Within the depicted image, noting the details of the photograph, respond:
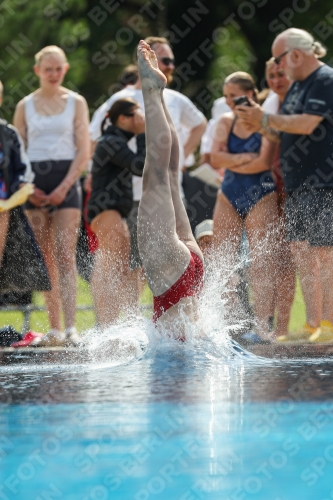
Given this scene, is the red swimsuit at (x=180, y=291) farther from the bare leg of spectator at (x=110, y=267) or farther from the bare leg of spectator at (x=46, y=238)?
the bare leg of spectator at (x=46, y=238)

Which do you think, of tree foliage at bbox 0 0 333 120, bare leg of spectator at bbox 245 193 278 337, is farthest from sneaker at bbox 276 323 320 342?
tree foliage at bbox 0 0 333 120

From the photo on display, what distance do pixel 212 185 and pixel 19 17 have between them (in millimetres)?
9217

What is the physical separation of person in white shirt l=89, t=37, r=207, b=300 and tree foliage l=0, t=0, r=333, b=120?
924cm

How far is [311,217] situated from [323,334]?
750 millimetres

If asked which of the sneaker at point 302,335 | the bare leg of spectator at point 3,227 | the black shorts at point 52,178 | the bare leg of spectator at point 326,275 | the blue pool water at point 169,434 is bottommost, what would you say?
the sneaker at point 302,335

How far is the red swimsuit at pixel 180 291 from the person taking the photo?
4.24m

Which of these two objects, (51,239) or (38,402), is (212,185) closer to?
(51,239)

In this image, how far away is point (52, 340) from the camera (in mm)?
5770

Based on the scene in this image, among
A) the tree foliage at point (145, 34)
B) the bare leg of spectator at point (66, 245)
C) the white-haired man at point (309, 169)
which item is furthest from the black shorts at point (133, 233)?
the tree foliage at point (145, 34)

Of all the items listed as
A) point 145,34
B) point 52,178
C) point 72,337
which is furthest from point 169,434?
point 145,34

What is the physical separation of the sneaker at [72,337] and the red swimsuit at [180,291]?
127 centimetres

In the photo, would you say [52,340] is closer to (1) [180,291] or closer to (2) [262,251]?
(2) [262,251]

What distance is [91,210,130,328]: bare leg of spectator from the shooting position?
574cm

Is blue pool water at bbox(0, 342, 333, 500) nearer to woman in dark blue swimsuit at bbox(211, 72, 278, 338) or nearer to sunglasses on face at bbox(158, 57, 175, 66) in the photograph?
woman in dark blue swimsuit at bbox(211, 72, 278, 338)
